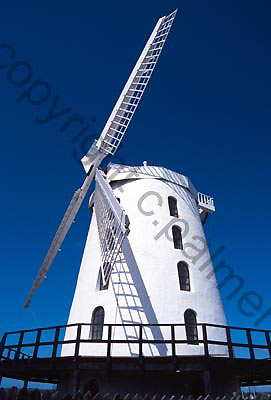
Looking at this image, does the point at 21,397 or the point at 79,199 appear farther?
the point at 79,199

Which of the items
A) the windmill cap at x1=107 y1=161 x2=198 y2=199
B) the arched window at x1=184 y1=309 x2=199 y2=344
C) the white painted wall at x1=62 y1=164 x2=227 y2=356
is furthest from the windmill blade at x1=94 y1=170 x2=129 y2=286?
the arched window at x1=184 y1=309 x2=199 y2=344

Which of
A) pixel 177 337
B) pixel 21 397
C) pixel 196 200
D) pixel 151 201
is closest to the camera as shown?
pixel 21 397

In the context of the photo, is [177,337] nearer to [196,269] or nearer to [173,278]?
[173,278]

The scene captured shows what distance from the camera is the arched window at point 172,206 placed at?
17.0m

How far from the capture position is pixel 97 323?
45.5 feet

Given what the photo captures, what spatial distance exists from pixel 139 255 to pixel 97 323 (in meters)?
3.35

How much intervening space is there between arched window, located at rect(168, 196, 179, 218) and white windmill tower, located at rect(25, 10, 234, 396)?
0.17ft

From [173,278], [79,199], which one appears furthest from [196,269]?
[79,199]

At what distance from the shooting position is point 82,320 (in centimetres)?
1441

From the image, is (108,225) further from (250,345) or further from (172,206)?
(250,345)

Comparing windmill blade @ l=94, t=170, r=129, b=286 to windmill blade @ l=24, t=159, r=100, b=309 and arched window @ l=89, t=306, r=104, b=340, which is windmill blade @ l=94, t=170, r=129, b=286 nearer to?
arched window @ l=89, t=306, r=104, b=340

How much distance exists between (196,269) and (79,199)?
737cm

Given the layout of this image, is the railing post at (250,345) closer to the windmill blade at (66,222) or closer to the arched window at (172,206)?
the arched window at (172,206)

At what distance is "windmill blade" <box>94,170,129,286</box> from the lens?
39.3 ft
